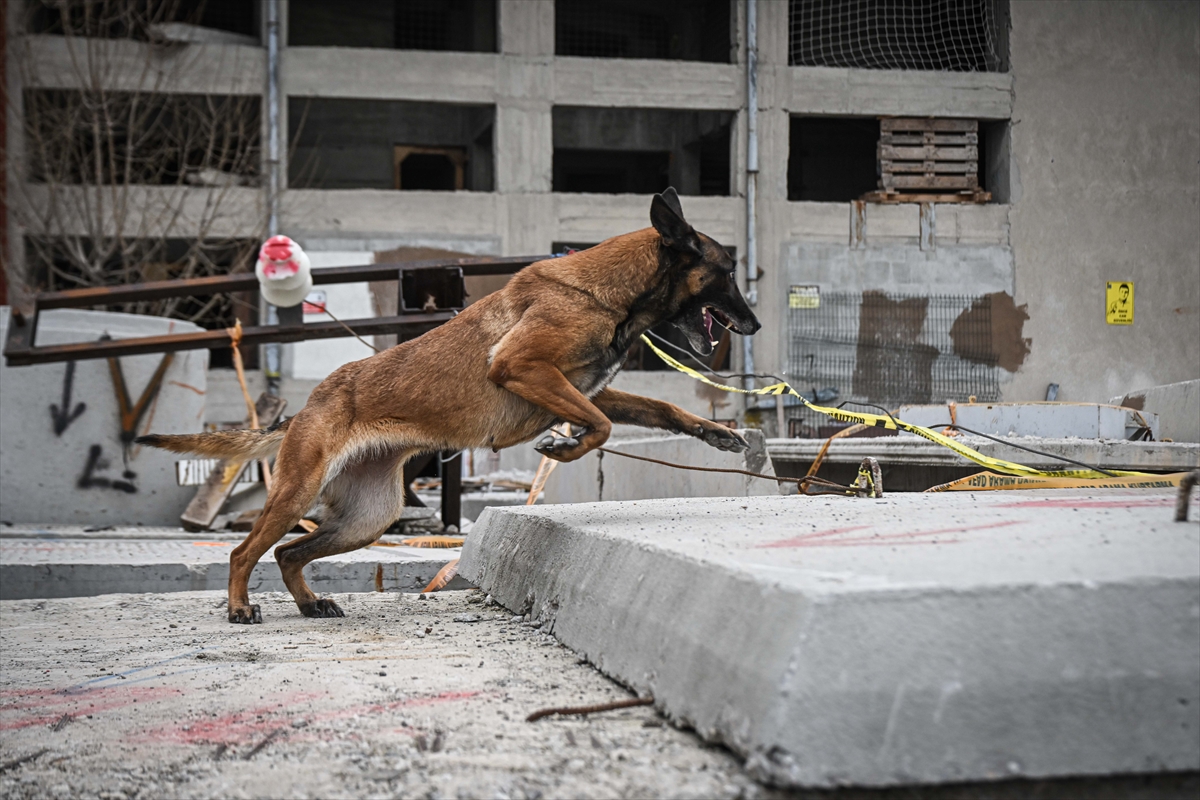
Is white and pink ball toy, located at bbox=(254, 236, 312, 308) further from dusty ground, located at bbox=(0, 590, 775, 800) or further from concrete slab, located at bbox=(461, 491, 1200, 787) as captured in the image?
concrete slab, located at bbox=(461, 491, 1200, 787)

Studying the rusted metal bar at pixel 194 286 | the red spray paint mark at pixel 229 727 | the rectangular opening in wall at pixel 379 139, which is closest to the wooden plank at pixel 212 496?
the rusted metal bar at pixel 194 286

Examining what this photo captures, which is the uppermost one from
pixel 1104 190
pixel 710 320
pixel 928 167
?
pixel 928 167

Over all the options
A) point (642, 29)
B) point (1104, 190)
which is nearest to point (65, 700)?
point (1104, 190)

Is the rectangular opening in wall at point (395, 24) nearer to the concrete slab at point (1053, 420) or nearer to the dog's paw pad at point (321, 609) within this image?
the concrete slab at point (1053, 420)

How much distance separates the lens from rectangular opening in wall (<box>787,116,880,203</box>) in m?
27.2

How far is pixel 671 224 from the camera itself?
498 cm

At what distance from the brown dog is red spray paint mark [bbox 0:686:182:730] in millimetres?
1583

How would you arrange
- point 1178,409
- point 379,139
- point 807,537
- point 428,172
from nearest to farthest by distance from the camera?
point 807,537 → point 1178,409 → point 379,139 → point 428,172

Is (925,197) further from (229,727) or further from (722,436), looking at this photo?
(229,727)

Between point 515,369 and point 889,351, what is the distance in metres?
18.5

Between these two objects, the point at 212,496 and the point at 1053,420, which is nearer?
the point at 1053,420

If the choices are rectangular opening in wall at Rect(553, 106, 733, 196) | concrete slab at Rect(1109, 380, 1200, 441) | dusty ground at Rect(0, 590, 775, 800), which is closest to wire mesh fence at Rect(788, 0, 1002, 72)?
rectangular opening in wall at Rect(553, 106, 733, 196)

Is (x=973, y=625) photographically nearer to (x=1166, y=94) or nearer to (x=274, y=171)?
(x=274, y=171)

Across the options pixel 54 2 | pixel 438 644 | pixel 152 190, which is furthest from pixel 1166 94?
pixel 438 644
